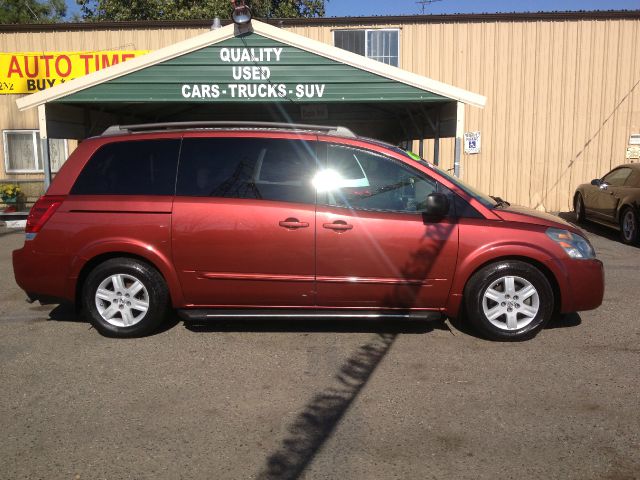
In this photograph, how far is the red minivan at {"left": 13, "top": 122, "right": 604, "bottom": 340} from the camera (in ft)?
16.1

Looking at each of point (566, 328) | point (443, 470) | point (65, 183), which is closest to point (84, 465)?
point (443, 470)

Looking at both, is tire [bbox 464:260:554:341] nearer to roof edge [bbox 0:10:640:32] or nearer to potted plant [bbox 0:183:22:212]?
roof edge [bbox 0:10:640:32]

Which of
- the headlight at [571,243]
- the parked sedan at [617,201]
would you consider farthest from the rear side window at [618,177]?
the headlight at [571,243]

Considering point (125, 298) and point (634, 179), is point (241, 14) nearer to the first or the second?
point (125, 298)

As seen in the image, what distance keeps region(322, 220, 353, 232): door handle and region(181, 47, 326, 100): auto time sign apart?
4104 mm

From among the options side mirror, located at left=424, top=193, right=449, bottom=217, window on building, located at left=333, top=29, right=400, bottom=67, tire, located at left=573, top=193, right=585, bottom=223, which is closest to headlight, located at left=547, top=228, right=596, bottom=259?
side mirror, located at left=424, top=193, right=449, bottom=217

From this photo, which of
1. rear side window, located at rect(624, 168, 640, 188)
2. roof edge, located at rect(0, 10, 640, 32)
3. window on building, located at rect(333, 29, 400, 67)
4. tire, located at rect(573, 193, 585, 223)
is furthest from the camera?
window on building, located at rect(333, 29, 400, 67)

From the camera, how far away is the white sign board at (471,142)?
14.0 m

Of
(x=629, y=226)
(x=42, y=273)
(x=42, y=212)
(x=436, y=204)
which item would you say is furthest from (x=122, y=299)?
(x=629, y=226)

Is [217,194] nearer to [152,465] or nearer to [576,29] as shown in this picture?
[152,465]

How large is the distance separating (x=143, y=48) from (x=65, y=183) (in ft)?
32.8

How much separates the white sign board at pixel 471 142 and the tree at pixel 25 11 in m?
29.2

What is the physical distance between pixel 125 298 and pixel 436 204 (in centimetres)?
275

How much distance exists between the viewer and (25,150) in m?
14.8
